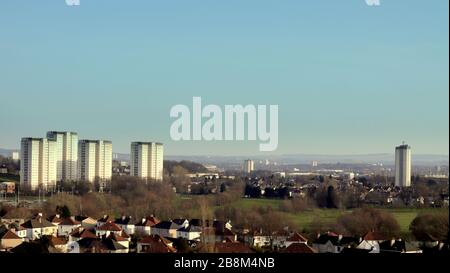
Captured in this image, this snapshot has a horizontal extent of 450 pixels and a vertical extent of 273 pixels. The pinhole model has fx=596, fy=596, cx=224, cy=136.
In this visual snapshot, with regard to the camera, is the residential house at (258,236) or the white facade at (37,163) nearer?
the white facade at (37,163)

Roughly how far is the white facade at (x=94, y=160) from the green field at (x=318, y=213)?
189cm

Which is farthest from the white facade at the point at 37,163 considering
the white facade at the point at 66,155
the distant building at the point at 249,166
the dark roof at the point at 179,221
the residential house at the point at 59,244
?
the distant building at the point at 249,166

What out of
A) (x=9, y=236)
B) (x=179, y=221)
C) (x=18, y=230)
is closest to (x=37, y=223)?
(x=18, y=230)

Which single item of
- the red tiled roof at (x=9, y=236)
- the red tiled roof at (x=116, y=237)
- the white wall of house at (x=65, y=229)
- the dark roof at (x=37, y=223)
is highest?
the red tiled roof at (x=9, y=236)

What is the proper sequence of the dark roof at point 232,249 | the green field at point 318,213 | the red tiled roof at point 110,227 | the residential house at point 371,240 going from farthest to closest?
1. the green field at point 318,213
2. the red tiled roof at point 110,227
3. the residential house at point 371,240
4. the dark roof at point 232,249

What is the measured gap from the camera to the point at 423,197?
345 inches

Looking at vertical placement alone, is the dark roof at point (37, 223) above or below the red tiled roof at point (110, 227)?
above

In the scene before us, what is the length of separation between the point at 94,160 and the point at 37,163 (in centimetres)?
68

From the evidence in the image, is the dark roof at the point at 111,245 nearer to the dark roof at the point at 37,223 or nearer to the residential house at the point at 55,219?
the dark roof at the point at 37,223

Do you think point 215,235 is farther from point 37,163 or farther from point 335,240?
point 37,163

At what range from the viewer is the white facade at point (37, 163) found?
17.4ft

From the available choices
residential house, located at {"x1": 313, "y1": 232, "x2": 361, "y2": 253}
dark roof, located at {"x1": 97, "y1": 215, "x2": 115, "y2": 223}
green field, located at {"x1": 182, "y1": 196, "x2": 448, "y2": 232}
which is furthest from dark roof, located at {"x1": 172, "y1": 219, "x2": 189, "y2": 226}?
residential house, located at {"x1": 313, "y1": 232, "x2": 361, "y2": 253}

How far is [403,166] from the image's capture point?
621 cm
